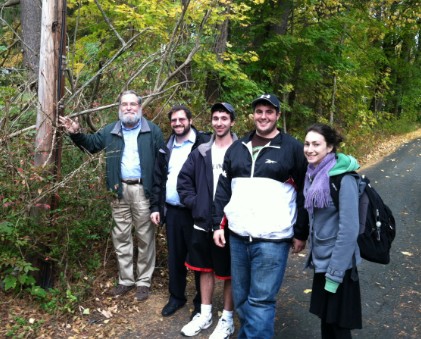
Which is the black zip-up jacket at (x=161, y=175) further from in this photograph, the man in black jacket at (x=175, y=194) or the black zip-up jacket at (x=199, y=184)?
the black zip-up jacket at (x=199, y=184)

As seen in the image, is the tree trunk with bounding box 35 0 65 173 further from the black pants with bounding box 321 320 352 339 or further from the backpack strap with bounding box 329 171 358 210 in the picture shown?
the black pants with bounding box 321 320 352 339

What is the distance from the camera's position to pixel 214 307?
4715 mm

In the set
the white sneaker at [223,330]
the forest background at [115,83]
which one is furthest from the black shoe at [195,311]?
the forest background at [115,83]

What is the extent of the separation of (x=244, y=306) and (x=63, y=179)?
2.17 m

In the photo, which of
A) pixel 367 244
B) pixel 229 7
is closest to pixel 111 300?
pixel 367 244

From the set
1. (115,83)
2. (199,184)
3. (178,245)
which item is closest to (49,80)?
(199,184)

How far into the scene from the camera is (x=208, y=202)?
3982 millimetres

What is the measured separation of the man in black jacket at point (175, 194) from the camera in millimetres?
4348

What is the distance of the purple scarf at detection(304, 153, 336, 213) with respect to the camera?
3021mm

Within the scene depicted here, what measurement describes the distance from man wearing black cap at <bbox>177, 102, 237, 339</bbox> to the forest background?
101cm

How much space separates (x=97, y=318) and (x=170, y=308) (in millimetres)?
772

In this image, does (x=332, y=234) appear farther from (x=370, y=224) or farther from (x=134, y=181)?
(x=134, y=181)

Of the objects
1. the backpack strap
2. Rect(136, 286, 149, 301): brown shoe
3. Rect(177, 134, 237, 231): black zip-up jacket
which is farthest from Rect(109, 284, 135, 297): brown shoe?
the backpack strap

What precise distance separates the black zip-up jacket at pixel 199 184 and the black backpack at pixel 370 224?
1329 mm
